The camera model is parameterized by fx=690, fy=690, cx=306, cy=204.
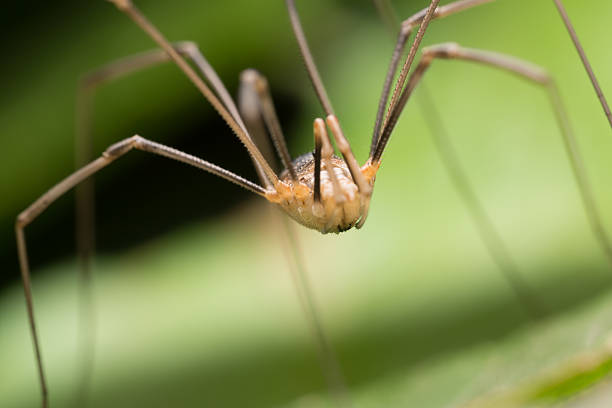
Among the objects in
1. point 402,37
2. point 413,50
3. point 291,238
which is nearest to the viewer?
point 413,50

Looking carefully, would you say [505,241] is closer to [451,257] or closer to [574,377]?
[451,257]

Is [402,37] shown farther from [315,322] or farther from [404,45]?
[315,322]

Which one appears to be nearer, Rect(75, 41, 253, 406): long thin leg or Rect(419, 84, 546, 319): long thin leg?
Rect(419, 84, 546, 319): long thin leg

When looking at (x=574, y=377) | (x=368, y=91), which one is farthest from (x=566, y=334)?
(x=368, y=91)

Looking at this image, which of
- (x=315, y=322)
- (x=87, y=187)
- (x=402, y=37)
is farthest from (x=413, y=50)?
(x=87, y=187)

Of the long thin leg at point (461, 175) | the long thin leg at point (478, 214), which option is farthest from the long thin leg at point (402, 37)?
the long thin leg at point (478, 214)

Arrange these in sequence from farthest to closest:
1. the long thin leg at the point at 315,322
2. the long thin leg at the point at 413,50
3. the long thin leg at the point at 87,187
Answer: the long thin leg at the point at 87,187
the long thin leg at the point at 315,322
the long thin leg at the point at 413,50

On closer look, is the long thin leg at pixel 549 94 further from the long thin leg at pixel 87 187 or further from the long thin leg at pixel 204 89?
the long thin leg at pixel 87 187

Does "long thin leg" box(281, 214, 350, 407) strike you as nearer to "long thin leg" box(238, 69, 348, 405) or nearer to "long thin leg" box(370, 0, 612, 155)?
"long thin leg" box(238, 69, 348, 405)

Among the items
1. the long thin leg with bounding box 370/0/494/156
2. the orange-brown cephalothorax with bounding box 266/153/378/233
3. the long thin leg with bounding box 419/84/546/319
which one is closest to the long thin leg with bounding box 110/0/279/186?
the orange-brown cephalothorax with bounding box 266/153/378/233
